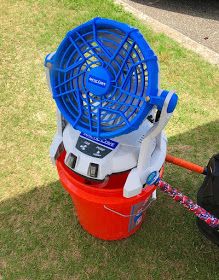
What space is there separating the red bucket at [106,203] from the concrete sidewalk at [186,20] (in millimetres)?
1885

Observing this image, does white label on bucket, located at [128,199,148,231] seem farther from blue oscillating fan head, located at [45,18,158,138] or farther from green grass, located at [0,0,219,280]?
blue oscillating fan head, located at [45,18,158,138]

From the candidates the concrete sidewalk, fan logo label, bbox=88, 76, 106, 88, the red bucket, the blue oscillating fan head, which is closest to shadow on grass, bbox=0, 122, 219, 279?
the red bucket

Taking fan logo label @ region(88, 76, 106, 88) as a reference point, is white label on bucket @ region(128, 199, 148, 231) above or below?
below

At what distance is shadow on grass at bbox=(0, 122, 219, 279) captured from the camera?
2.19 meters

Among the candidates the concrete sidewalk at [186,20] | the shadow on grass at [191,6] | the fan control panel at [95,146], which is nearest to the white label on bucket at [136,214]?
the fan control panel at [95,146]

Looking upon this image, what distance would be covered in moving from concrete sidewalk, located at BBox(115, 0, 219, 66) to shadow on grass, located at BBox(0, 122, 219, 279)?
5.43 ft

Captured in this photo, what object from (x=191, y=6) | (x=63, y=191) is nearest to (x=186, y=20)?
(x=191, y=6)

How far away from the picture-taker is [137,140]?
1764 mm

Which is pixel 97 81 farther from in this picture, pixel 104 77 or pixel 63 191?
pixel 63 191

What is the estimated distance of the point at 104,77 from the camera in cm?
152

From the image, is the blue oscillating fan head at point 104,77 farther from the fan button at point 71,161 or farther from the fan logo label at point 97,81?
the fan button at point 71,161

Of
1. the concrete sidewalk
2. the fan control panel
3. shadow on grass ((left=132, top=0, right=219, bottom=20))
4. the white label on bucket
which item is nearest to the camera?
the fan control panel

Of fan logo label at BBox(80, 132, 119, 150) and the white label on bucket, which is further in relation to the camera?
the white label on bucket

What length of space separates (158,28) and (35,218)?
2.25m
